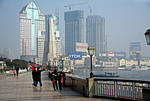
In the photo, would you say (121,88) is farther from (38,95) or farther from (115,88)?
(38,95)

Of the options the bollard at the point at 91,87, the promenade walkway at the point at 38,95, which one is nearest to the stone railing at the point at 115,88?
the bollard at the point at 91,87

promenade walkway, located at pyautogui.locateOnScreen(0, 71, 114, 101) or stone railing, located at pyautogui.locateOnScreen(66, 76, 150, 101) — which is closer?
stone railing, located at pyautogui.locateOnScreen(66, 76, 150, 101)

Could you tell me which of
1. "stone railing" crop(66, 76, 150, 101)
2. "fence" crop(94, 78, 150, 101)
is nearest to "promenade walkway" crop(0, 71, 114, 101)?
"stone railing" crop(66, 76, 150, 101)

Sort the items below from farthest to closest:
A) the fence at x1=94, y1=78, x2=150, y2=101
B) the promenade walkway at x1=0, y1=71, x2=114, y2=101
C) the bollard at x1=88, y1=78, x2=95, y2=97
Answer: the bollard at x1=88, y1=78, x2=95, y2=97
the promenade walkway at x1=0, y1=71, x2=114, y2=101
the fence at x1=94, y1=78, x2=150, y2=101

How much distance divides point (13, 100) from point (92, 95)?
435cm

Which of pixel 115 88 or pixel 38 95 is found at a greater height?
pixel 115 88

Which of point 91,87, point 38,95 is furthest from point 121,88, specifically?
point 38,95

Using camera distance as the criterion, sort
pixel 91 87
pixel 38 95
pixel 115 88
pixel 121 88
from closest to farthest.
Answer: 1. pixel 121 88
2. pixel 115 88
3. pixel 91 87
4. pixel 38 95

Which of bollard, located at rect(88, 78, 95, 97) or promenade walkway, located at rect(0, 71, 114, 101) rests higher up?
bollard, located at rect(88, 78, 95, 97)

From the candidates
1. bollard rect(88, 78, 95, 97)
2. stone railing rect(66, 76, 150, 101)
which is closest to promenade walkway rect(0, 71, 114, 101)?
bollard rect(88, 78, 95, 97)

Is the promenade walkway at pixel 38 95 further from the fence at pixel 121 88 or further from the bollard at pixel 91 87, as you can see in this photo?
the fence at pixel 121 88

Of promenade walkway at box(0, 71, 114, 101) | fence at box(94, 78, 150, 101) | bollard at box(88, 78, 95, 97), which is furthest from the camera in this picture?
bollard at box(88, 78, 95, 97)

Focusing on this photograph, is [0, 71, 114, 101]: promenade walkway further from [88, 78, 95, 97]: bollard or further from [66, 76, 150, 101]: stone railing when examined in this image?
[66, 76, 150, 101]: stone railing

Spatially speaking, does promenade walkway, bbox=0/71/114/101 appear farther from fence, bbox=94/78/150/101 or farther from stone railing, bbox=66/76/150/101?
fence, bbox=94/78/150/101
